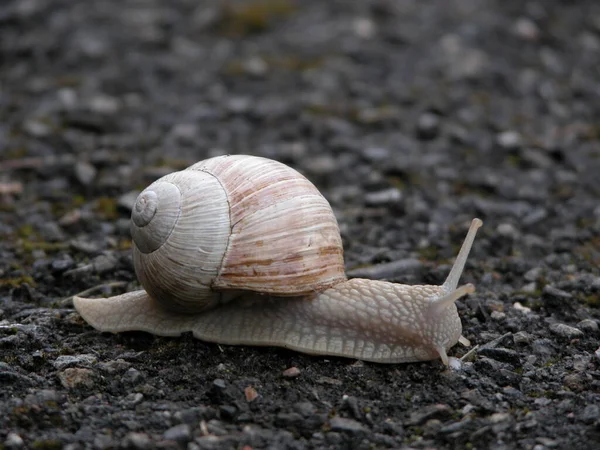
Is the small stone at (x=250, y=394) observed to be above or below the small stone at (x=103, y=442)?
below

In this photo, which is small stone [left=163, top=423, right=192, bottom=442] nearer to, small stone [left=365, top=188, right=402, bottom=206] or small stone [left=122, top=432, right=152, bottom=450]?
small stone [left=122, top=432, right=152, bottom=450]

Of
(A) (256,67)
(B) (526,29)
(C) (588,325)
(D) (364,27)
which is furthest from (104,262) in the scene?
(B) (526,29)

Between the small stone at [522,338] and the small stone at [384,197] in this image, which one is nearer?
the small stone at [522,338]

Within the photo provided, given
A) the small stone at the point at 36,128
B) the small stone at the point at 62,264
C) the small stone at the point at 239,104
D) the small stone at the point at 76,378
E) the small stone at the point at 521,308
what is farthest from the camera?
the small stone at the point at 239,104

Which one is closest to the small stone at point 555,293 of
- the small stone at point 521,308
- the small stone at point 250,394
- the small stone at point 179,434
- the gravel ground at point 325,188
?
the gravel ground at point 325,188

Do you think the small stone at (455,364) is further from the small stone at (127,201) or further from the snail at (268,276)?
the small stone at (127,201)

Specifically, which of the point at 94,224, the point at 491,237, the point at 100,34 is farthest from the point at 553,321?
the point at 100,34

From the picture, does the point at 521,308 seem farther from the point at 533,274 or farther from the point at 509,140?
the point at 509,140
